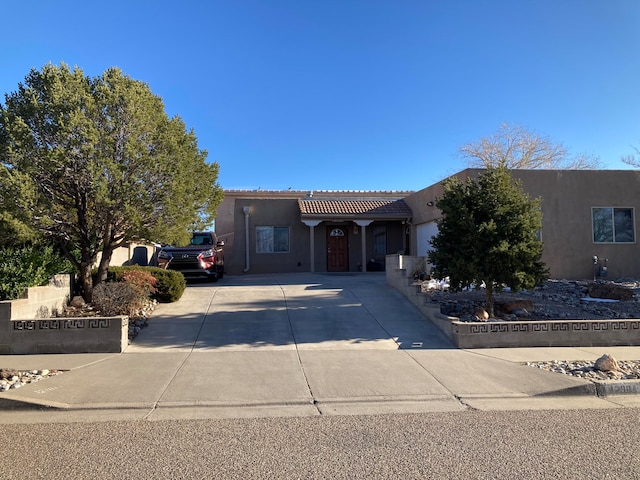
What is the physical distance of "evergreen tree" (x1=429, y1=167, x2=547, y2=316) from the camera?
31.9 ft

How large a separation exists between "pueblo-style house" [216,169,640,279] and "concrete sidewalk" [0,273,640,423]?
863 cm

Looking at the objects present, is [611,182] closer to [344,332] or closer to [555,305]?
[555,305]

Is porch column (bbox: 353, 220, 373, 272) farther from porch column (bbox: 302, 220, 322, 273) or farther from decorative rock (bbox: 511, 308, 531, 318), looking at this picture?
decorative rock (bbox: 511, 308, 531, 318)

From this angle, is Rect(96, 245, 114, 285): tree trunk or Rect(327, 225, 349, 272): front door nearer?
Rect(96, 245, 114, 285): tree trunk

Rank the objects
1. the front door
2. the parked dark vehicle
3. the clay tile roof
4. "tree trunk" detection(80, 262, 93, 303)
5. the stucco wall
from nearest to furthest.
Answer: "tree trunk" detection(80, 262, 93, 303) → the parked dark vehicle → the clay tile roof → the stucco wall → the front door

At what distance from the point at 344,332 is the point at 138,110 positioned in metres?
6.05

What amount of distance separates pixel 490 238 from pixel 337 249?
40.1ft

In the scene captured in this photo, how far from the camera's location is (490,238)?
9789mm

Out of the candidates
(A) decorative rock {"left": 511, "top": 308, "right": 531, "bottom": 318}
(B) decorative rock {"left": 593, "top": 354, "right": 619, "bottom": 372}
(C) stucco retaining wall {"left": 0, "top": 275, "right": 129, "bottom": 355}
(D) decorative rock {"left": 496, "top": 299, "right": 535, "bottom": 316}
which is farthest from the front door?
(B) decorative rock {"left": 593, "top": 354, "right": 619, "bottom": 372}

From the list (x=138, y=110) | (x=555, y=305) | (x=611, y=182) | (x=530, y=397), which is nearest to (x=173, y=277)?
(x=138, y=110)

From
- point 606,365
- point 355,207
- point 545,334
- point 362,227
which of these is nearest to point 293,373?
point 606,365

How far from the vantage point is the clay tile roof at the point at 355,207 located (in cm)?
2061

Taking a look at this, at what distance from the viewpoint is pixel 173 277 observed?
11.8m

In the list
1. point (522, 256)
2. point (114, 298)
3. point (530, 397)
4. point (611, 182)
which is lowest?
point (530, 397)
